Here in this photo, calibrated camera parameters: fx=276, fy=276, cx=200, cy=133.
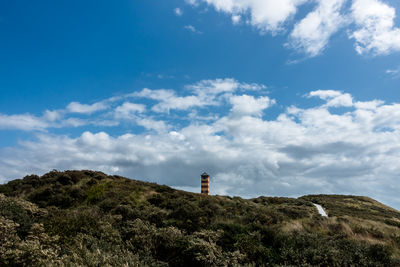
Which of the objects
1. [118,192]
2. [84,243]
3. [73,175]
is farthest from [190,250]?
[73,175]

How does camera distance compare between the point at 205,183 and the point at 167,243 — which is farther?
the point at 205,183

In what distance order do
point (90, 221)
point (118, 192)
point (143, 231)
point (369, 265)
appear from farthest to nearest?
1. point (118, 192)
2. point (90, 221)
3. point (143, 231)
4. point (369, 265)

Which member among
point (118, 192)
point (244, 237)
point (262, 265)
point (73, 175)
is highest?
point (73, 175)

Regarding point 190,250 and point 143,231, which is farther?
point 143,231

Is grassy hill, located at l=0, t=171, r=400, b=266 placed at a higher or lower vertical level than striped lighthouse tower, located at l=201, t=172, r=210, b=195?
lower

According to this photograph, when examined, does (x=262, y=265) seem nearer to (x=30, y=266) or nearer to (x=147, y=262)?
(x=147, y=262)

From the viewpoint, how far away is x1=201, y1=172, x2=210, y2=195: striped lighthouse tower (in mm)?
38406

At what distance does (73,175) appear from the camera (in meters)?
26.9

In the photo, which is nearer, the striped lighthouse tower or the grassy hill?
the grassy hill

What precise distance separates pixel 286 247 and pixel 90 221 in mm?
7928

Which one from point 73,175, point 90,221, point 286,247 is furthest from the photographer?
point 73,175

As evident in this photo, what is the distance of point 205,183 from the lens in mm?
38906

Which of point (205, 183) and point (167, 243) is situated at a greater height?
point (205, 183)

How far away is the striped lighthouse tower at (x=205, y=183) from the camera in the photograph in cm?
3841
